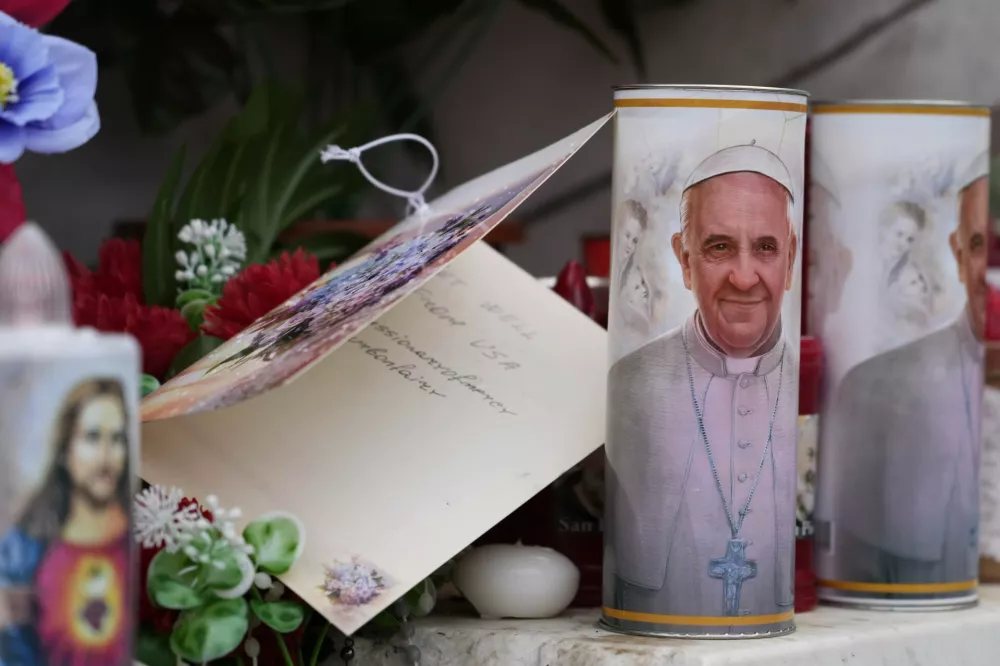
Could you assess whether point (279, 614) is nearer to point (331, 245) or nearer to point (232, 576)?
point (232, 576)

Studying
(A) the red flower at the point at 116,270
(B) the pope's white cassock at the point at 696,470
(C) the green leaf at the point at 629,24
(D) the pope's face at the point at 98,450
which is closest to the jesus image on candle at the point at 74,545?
(D) the pope's face at the point at 98,450

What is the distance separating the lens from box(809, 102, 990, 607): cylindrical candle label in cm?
52

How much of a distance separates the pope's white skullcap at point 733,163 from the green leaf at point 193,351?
0.62 feet

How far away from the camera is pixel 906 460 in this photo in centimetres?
52

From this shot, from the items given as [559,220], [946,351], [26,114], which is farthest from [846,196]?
[559,220]

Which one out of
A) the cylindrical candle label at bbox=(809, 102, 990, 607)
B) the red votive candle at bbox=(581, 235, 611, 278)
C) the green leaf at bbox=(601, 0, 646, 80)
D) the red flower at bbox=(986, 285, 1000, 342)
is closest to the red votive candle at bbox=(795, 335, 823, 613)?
the cylindrical candle label at bbox=(809, 102, 990, 607)

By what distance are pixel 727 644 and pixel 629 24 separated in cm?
55

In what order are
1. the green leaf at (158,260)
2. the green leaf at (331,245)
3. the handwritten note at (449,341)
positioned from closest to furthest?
the handwritten note at (449,341) < the green leaf at (158,260) < the green leaf at (331,245)

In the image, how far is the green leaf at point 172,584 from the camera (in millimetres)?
399

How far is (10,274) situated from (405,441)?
227 mm

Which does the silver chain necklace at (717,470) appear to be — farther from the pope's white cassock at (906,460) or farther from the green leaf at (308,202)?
the green leaf at (308,202)

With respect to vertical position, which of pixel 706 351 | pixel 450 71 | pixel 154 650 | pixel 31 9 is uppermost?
pixel 450 71

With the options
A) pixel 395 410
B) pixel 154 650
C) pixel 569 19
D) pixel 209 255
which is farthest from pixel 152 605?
pixel 569 19

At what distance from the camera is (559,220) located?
0.96 meters
